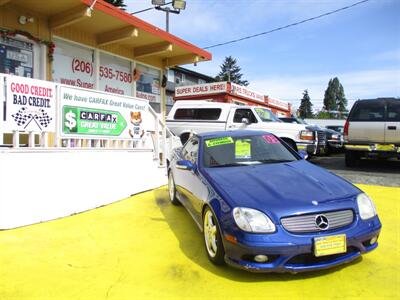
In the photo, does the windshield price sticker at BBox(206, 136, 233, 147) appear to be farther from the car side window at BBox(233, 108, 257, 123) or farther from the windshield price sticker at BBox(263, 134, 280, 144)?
the car side window at BBox(233, 108, 257, 123)

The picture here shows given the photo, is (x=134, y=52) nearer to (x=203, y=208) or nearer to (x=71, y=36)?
(x=71, y=36)

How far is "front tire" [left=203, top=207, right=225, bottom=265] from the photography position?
3.68 m

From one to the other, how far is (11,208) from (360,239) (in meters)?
4.63

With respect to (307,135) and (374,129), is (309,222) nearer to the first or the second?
(374,129)

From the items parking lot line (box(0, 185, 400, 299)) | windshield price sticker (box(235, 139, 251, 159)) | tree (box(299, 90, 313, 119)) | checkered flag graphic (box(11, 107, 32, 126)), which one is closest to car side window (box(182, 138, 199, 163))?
windshield price sticker (box(235, 139, 251, 159))

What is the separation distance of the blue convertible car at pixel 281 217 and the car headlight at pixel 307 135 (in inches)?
257

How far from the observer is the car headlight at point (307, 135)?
10.7 m

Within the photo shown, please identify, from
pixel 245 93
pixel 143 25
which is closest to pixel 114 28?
pixel 143 25

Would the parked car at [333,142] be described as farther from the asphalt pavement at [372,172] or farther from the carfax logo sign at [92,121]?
the carfax logo sign at [92,121]

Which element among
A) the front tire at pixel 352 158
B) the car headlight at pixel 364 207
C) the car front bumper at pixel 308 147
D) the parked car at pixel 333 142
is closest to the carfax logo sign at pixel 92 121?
the car headlight at pixel 364 207

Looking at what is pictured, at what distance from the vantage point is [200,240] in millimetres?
4746

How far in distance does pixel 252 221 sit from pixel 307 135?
799 centimetres

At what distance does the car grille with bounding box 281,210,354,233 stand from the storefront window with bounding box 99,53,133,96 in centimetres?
772

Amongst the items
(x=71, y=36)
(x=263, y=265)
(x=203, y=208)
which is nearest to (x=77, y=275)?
(x=203, y=208)
